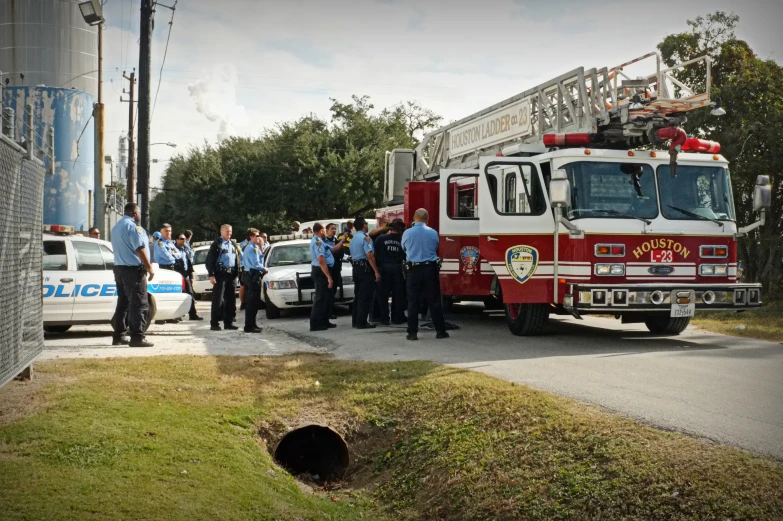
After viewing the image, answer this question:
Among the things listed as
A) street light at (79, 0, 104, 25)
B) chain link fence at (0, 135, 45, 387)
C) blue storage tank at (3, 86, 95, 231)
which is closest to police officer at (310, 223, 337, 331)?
chain link fence at (0, 135, 45, 387)

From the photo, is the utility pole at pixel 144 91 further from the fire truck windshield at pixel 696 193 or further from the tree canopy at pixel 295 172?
the tree canopy at pixel 295 172

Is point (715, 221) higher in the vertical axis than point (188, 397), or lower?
higher

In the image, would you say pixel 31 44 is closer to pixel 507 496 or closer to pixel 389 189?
pixel 389 189

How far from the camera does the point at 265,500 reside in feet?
18.5

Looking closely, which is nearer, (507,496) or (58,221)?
(507,496)

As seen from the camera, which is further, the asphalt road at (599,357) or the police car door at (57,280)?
the police car door at (57,280)

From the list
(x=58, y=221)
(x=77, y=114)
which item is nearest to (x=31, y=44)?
(x=77, y=114)

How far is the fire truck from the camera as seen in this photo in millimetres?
10734

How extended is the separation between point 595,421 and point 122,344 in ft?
24.7

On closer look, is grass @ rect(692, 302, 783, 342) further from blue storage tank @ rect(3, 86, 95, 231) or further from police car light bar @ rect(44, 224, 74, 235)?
blue storage tank @ rect(3, 86, 95, 231)

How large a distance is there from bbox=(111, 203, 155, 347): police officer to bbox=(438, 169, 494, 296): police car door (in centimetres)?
465

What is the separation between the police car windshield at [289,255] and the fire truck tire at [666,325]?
24.4 feet

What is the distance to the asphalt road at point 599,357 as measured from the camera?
656 cm

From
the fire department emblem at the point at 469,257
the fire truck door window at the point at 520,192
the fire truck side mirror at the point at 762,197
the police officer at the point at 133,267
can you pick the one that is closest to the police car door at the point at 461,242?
the fire department emblem at the point at 469,257
